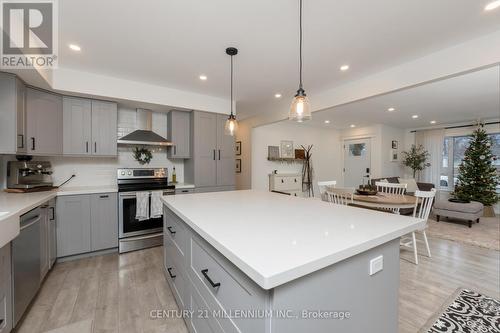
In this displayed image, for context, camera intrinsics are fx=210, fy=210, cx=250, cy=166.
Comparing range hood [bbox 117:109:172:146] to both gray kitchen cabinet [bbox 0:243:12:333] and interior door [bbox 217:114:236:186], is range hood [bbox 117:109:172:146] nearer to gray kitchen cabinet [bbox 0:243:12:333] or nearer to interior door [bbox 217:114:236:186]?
interior door [bbox 217:114:236:186]

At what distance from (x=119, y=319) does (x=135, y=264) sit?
102 cm

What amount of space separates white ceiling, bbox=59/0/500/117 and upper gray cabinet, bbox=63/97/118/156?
506mm

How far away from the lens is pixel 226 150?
4023mm


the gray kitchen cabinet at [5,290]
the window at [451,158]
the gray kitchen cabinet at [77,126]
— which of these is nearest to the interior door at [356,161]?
the window at [451,158]

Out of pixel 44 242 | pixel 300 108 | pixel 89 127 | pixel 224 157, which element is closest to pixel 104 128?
pixel 89 127

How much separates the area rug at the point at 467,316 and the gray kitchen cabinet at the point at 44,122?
4251mm

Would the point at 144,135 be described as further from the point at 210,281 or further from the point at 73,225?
the point at 210,281

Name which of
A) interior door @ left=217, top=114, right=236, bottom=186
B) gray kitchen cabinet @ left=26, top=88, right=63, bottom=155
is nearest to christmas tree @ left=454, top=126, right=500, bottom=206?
interior door @ left=217, top=114, right=236, bottom=186

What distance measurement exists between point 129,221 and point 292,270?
307cm

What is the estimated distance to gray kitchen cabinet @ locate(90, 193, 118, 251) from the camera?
285cm

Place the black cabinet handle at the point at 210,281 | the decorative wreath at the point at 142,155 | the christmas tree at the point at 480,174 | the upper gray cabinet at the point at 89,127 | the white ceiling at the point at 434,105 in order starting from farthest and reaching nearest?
the christmas tree at the point at 480,174
the decorative wreath at the point at 142,155
the white ceiling at the point at 434,105
the upper gray cabinet at the point at 89,127
the black cabinet handle at the point at 210,281

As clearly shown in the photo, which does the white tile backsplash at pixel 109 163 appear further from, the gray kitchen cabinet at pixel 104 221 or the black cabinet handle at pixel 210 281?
the black cabinet handle at pixel 210 281

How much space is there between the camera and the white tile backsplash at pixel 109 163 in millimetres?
3141

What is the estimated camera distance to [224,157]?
157 inches
